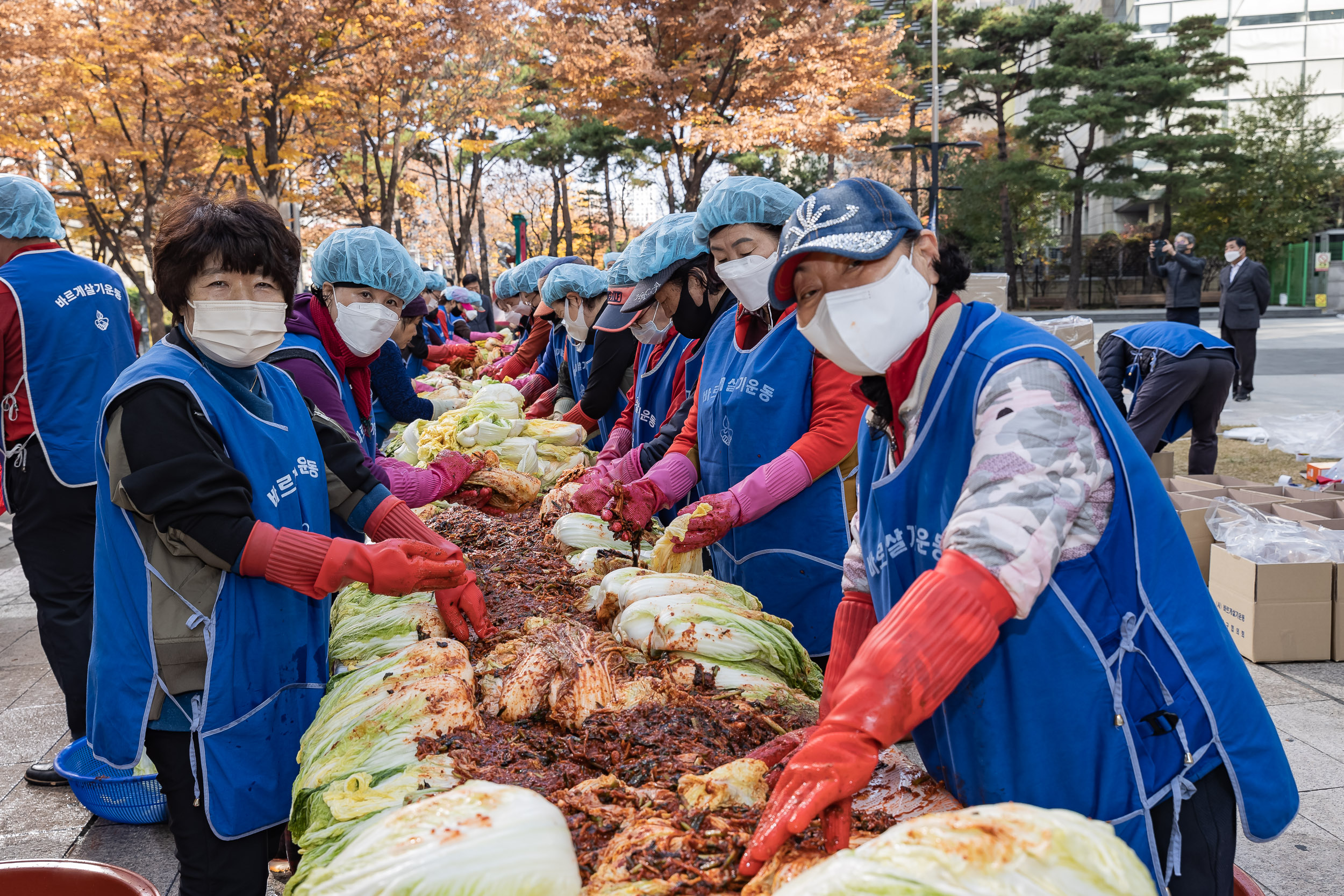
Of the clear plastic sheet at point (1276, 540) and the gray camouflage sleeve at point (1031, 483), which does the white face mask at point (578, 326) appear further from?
the gray camouflage sleeve at point (1031, 483)

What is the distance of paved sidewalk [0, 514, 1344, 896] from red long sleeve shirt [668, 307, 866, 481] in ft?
6.53

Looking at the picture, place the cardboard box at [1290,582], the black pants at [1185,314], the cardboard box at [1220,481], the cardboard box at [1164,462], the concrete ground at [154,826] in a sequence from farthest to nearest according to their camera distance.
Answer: the black pants at [1185,314], the cardboard box at [1164,462], the cardboard box at [1220,481], the cardboard box at [1290,582], the concrete ground at [154,826]

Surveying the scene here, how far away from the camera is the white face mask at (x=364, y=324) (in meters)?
3.27

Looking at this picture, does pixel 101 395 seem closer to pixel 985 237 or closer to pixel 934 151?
pixel 934 151

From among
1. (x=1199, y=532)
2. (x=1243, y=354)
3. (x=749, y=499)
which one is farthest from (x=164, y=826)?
(x=1243, y=354)

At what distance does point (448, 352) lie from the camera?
1009 cm

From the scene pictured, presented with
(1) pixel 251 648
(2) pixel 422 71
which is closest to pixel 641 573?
(1) pixel 251 648

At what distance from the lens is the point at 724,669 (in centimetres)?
208

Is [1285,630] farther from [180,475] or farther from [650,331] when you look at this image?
[180,475]

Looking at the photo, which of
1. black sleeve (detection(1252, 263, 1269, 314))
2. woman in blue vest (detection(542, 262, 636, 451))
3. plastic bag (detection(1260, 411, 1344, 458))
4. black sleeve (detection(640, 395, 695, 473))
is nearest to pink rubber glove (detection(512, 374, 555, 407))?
woman in blue vest (detection(542, 262, 636, 451))

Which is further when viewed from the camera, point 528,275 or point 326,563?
point 528,275

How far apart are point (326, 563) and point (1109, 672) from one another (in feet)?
5.31

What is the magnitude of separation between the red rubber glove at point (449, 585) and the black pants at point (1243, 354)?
1299 cm

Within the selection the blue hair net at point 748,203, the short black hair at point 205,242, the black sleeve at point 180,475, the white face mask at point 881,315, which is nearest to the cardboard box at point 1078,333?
the blue hair net at point 748,203
